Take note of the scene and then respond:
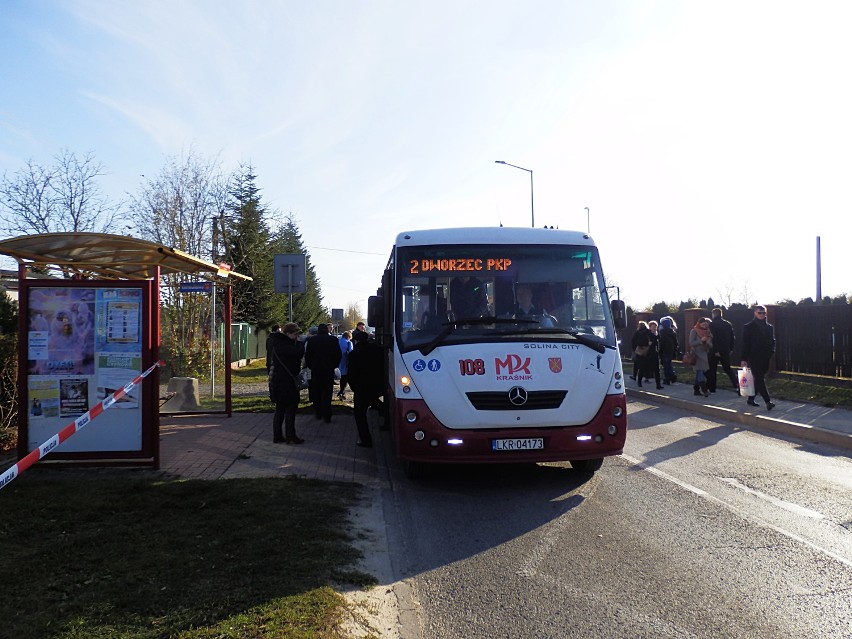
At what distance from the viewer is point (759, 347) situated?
524 inches

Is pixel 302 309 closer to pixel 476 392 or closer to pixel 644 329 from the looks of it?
pixel 644 329

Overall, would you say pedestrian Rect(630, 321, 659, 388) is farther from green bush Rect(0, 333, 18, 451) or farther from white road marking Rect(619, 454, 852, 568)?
green bush Rect(0, 333, 18, 451)

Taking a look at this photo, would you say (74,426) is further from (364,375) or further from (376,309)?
(364,375)

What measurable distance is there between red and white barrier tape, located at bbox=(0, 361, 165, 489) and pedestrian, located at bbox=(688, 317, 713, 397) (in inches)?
464

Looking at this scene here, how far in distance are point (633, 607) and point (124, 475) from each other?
573 cm

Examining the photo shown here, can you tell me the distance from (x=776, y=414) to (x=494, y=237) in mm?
7611

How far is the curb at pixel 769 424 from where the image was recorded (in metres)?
10.6

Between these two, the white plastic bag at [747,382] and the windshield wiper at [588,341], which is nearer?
the windshield wiper at [588,341]

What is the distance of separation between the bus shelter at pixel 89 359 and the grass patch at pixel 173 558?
71 cm

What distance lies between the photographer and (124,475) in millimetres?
7961

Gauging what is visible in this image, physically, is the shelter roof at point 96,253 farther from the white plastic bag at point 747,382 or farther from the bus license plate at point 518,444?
the white plastic bag at point 747,382

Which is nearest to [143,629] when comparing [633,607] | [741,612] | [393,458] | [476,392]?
[633,607]

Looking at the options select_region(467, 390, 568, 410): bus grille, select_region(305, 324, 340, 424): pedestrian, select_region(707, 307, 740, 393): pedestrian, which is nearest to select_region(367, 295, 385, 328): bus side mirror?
select_region(467, 390, 568, 410): bus grille

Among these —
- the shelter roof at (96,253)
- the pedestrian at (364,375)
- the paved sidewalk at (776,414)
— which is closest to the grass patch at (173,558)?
the shelter roof at (96,253)
